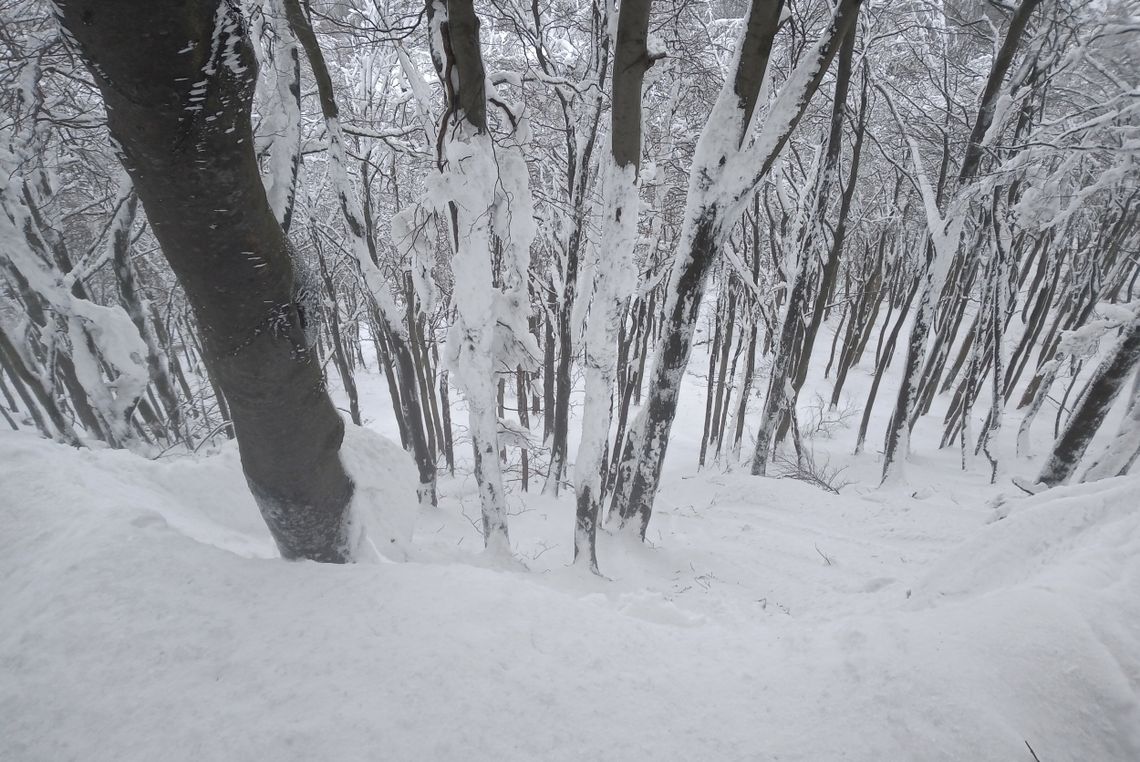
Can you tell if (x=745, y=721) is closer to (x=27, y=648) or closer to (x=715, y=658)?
(x=715, y=658)

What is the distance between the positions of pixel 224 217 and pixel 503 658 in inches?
82.9

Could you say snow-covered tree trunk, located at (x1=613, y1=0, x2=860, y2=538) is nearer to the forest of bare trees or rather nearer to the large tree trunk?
the forest of bare trees

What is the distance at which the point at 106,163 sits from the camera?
8.42m

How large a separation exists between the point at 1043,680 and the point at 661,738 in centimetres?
137

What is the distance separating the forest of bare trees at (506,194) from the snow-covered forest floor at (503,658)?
0.63 meters

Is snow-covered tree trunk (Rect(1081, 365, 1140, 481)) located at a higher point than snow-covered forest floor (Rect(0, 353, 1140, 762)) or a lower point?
lower

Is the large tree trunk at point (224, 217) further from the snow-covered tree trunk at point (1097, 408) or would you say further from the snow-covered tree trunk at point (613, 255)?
the snow-covered tree trunk at point (1097, 408)

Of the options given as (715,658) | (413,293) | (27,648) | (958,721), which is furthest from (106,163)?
(958,721)

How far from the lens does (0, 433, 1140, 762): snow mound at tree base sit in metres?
1.55

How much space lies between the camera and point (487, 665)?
194 centimetres

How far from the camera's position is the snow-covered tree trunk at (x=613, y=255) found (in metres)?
3.65

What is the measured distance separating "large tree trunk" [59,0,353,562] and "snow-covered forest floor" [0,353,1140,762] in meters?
0.63

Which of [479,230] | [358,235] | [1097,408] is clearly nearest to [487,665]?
[479,230]

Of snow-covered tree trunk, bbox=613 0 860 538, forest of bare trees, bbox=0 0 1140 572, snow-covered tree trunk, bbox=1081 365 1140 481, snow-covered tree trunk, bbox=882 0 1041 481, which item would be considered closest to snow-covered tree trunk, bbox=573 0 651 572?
forest of bare trees, bbox=0 0 1140 572
